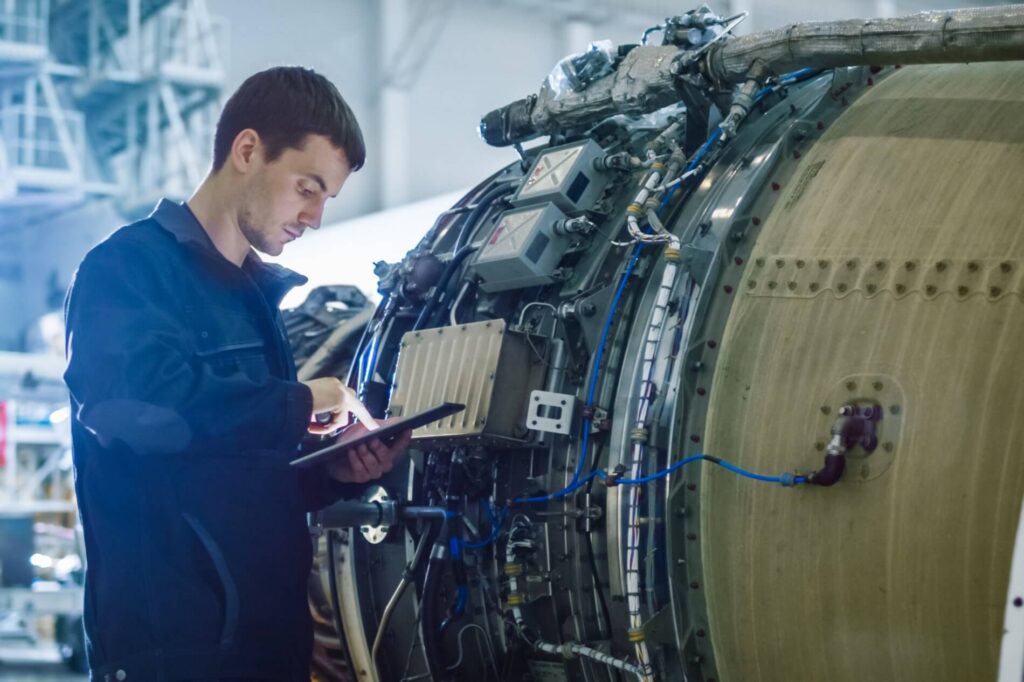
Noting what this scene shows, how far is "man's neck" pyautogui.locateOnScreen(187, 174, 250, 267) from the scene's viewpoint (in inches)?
102

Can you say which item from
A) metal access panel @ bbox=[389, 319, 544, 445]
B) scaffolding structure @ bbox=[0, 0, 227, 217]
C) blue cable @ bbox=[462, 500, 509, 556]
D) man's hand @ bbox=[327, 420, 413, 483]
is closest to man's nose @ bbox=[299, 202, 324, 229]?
man's hand @ bbox=[327, 420, 413, 483]

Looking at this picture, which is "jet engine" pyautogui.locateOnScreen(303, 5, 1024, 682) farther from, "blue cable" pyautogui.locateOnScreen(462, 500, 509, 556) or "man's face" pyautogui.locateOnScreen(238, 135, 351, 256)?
"man's face" pyautogui.locateOnScreen(238, 135, 351, 256)

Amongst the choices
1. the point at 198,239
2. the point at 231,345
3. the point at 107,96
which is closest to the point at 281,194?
the point at 198,239

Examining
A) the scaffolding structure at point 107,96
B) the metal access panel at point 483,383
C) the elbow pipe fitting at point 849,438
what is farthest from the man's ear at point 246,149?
the scaffolding structure at point 107,96

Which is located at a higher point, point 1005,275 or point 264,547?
point 1005,275

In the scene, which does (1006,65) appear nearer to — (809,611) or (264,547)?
(809,611)

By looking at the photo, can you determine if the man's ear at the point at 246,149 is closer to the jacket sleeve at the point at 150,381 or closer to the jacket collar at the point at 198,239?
the jacket collar at the point at 198,239

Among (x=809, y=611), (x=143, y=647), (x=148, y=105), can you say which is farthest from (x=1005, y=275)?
(x=148, y=105)

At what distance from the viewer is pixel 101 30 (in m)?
13.2

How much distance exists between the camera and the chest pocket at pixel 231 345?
2473 millimetres

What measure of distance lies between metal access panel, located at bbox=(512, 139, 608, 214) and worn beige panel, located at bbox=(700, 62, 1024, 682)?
2.31 ft

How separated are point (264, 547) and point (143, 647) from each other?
0.30 meters

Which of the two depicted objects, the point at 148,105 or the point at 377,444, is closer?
the point at 377,444

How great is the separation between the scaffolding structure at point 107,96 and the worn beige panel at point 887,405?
10.3 meters
